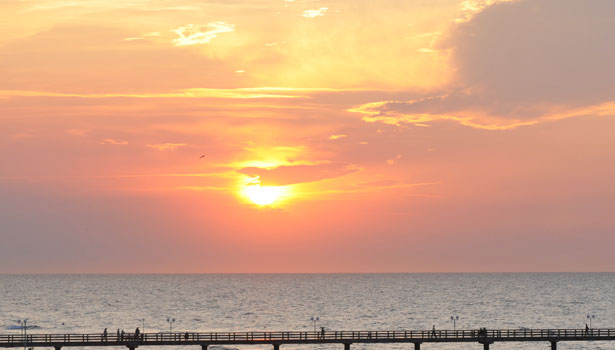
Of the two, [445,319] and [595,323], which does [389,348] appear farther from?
[595,323]

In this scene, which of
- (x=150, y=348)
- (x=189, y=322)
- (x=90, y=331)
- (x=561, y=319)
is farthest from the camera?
(x=561, y=319)

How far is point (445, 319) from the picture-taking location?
187125 mm

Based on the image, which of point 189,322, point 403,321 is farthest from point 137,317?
point 403,321

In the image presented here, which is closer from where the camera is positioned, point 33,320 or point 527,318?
point 33,320

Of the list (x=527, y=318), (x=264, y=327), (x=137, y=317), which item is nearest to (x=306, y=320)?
(x=264, y=327)

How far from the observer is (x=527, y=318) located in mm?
197000

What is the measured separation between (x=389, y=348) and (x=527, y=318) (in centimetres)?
7546

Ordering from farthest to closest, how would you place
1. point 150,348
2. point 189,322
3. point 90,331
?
1. point 189,322
2. point 90,331
3. point 150,348

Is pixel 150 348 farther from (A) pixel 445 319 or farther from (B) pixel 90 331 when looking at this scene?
(A) pixel 445 319

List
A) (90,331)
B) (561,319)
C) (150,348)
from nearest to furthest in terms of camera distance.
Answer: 1. (150,348)
2. (90,331)
3. (561,319)

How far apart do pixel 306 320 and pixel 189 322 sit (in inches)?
898

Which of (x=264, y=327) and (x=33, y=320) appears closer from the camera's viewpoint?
(x=264, y=327)

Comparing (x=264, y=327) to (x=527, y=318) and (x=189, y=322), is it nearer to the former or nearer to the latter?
(x=189, y=322)

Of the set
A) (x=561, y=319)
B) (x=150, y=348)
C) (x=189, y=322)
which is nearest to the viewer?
(x=150, y=348)
